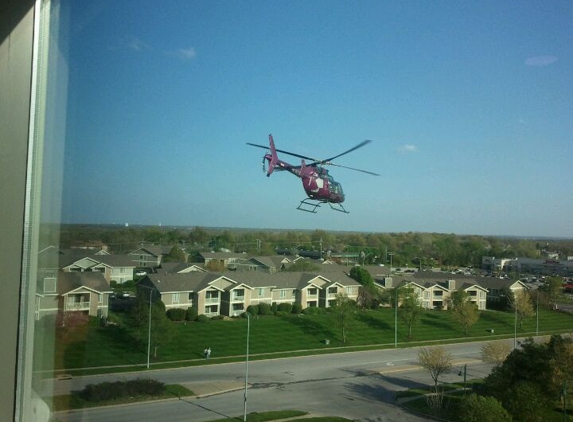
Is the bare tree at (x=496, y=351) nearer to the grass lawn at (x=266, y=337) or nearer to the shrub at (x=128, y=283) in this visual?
the grass lawn at (x=266, y=337)

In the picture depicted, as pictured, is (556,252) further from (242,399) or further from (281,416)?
(242,399)

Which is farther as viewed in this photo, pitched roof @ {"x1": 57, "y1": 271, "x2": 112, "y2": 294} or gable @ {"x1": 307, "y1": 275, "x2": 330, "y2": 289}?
gable @ {"x1": 307, "y1": 275, "x2": 330, "y2": 289}

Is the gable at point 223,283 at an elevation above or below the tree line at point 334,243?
below

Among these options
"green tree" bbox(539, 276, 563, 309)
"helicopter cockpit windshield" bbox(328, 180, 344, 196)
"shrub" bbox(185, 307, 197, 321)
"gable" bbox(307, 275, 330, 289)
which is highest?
"helicopter cockpit windshield" bbox(328, 180, 344, 196)

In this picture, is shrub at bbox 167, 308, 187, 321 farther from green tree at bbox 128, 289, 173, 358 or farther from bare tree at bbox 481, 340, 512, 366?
bare tree at bbox 481, 340, 512, 366

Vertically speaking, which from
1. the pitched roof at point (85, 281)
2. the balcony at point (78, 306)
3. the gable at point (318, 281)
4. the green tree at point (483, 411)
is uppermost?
the pitched roof at point (85, 281)

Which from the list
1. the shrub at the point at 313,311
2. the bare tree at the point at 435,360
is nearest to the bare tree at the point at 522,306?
the bare tree at the point at 435,360

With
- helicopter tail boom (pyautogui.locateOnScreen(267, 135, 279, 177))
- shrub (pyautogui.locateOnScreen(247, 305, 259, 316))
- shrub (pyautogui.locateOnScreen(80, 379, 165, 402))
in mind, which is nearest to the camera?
shrub (pyautogui.locateOnScreen(80, 379, 165, 402))

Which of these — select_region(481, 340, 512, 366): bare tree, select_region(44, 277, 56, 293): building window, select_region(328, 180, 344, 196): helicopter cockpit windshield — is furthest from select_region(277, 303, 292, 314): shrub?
select_region(44, 277, 56, 293): building window
